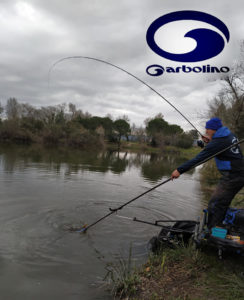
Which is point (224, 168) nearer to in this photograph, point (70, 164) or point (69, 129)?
point (70, 164)

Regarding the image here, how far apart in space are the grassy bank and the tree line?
1858 inches

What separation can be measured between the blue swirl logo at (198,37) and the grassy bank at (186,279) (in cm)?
1005

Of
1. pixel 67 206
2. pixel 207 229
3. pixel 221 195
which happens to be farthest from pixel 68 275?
pixel 67 206

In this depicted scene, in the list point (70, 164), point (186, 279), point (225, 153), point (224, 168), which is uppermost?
point (225, 153)

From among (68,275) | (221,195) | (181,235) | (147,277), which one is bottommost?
(68,275)

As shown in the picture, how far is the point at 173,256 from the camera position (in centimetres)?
384

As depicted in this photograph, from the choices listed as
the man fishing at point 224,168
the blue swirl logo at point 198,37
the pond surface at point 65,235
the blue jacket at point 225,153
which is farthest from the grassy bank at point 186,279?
the blue swirl logo at point 198,37

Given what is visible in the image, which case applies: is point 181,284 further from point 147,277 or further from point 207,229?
point 207,229

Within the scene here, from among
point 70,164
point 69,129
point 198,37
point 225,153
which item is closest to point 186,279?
point 225,153

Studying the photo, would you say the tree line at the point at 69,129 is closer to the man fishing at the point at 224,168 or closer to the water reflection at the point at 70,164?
the water reflection at the point at 70,164

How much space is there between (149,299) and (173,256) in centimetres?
109

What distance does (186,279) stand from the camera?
10.6ft

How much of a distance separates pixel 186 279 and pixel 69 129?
49.3 metres

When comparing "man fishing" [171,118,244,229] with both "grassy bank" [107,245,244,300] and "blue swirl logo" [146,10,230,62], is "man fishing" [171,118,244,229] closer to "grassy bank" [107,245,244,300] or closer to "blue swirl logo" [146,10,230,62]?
"grassy bank" [107,245,244,300]
